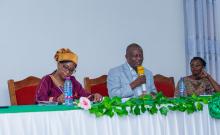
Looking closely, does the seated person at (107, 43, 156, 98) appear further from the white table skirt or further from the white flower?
the white flower

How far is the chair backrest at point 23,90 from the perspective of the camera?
3.87 meters

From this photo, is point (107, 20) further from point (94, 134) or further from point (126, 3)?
point (94, 134)

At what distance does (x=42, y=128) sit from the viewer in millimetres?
2350

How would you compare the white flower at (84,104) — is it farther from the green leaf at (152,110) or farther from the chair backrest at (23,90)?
the chair backrest at (23,90)

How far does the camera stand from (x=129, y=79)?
389 cm

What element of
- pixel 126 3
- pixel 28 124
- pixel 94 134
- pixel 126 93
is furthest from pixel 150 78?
pixel 28 124

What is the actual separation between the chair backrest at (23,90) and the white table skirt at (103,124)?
1573 millimetres

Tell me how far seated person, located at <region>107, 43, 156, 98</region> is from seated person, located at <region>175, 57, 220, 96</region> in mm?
481

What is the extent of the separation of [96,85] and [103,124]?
1945 millimetres

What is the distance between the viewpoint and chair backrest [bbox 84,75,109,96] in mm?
4406

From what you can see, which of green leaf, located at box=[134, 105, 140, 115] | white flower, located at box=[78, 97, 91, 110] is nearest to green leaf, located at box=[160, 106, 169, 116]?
green leaf, located at box=[134, 105, 140, 115]

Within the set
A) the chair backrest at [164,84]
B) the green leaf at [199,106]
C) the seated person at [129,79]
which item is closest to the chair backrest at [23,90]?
the seated person at [129,79]

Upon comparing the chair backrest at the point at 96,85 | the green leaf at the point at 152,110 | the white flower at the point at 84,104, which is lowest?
the green leaf at the point at 152,110

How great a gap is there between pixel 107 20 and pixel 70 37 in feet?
1.81
